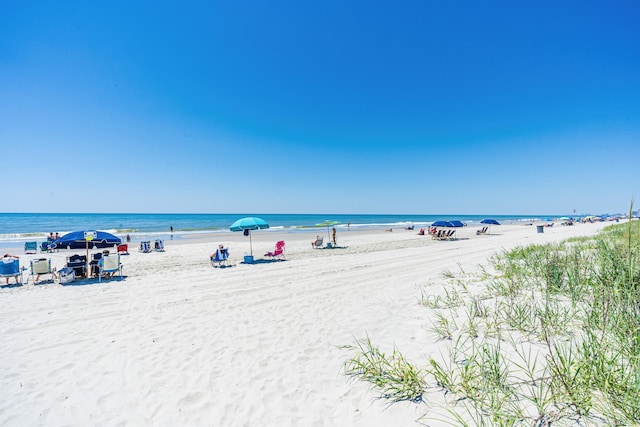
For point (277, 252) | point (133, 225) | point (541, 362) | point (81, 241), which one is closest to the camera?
point (541, 362)

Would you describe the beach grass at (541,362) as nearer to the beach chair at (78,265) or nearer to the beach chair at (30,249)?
the beach chair at (78,265)

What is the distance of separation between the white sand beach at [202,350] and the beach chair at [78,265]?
1.09 metres

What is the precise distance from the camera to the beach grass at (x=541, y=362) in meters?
2.35

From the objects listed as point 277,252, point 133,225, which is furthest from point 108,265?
point 133,225

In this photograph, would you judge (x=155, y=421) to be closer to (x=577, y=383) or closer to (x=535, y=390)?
(x=535, y=390)

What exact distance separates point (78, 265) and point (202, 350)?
7993 mm

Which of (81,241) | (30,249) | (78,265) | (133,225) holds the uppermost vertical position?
(81,241)

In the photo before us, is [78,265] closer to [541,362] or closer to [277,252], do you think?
[277,252]

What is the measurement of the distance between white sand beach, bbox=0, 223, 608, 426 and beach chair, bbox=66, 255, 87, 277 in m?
1.09

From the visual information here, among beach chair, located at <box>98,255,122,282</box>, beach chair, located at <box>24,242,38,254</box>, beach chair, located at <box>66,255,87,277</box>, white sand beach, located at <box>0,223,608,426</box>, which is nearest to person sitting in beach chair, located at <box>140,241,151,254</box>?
beach chair, located at <box>24,242,38,254</box>

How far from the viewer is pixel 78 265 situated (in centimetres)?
934

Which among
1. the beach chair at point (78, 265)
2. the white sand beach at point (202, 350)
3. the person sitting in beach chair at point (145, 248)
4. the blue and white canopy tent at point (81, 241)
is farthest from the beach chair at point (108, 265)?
the person sitting in beach chair at point (145, 248)

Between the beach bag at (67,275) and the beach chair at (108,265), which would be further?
the beach chair at (108,265)

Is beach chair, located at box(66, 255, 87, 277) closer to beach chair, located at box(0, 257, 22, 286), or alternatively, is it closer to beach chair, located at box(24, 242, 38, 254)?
beach chair, located at box(0, 257, 22, 286)
